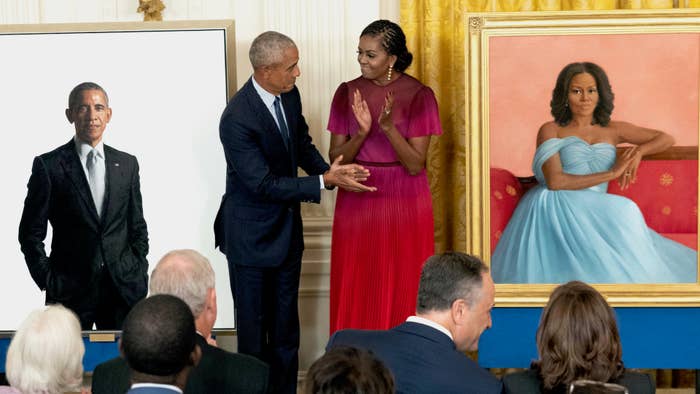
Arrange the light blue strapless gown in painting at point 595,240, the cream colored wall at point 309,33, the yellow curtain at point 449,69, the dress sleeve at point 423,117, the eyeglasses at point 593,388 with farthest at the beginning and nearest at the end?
1. the cream colored wall at point 309,33
2. the yellow curtain at point 449,69
3. the dress sleeve at point 423,117
4. the light blue strapless gown in painting at point 595,240
5. the eyeglasses at point 593,388

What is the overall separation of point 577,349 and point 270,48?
2705 millimetres

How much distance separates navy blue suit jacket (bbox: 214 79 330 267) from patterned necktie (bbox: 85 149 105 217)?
2.49 feet

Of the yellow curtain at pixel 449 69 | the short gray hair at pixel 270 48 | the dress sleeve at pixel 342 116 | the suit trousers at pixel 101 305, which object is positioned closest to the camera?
the short gray hair at pixel 270 48

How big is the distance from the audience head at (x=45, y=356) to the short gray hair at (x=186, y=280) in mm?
386

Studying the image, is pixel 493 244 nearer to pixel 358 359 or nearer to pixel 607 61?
pixel 607 61

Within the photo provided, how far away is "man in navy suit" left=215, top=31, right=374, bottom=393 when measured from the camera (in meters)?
5.42

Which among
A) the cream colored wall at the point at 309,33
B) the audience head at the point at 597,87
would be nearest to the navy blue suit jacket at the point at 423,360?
the audience head at the point at 597,87

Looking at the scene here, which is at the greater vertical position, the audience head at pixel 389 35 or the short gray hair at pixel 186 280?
the audience head at pixel 389 35

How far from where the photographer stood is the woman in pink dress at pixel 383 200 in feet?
18.5

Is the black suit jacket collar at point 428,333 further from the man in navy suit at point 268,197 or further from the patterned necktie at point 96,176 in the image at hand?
the patterned necktie at point 96,176

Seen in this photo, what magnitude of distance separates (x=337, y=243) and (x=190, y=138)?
1.02m

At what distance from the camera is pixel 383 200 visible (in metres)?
5.69

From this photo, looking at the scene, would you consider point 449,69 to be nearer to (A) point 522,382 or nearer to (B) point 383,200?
(B) point 383,200

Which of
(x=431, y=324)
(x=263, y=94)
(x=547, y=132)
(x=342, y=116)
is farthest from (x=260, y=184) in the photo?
(x=431, y=324)
